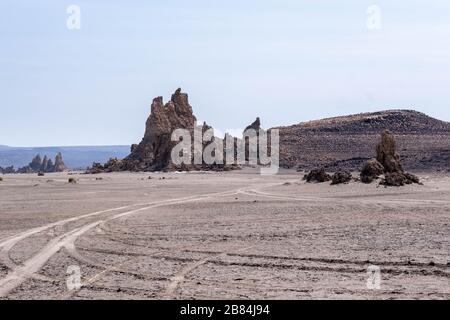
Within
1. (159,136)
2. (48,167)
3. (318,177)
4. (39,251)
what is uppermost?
(159,136)

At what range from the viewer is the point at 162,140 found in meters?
82.1

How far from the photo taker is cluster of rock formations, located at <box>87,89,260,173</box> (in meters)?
80.1

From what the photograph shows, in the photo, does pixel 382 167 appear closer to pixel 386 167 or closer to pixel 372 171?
pixel 386 167

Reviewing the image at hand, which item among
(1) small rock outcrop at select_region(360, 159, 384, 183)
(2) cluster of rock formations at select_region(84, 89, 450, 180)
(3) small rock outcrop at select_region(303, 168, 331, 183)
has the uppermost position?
(2) cluster of rock formations at select_region(84, 89, 450, 180)

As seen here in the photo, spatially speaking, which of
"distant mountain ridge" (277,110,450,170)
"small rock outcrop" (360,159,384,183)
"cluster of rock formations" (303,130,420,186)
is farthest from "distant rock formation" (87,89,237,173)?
"small rock outcrop" (360,159,384,183)

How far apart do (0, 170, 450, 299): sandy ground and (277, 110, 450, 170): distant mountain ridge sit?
4422 centimetres

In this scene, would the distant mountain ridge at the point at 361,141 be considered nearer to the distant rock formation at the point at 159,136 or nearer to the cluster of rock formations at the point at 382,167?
the distant rock formation at the point at 159,136

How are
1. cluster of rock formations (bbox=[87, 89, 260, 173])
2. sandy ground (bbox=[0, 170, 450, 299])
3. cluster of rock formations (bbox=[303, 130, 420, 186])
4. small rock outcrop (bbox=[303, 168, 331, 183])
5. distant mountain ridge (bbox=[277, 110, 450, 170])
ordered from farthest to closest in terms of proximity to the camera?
cluster of rock formations (bbox=[87, 89, 260, 173]) → distant mountain ridge (bbox=[277, 110, 450, 170]) → small rock outcrop (bbox=[303, 168, 331, 183]) → cluster of rock formations (bbox=[303, 130, 420, 186]) → sandy ground (bbox=[0, 170, 450, 299])

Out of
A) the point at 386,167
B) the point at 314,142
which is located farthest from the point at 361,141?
the point at 386,167

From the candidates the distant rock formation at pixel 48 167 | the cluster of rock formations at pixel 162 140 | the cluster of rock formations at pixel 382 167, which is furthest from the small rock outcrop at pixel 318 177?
the distant rock formation at pixel 48 167

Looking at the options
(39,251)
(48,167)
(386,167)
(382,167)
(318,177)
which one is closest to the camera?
(39,251)

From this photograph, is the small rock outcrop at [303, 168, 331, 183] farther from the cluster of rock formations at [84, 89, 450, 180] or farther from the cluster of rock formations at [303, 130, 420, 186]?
the cluster of rock formations at [84, 89, 450, 180]

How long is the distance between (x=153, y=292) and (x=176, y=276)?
3.95ft

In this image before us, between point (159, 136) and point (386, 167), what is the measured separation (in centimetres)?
5094
